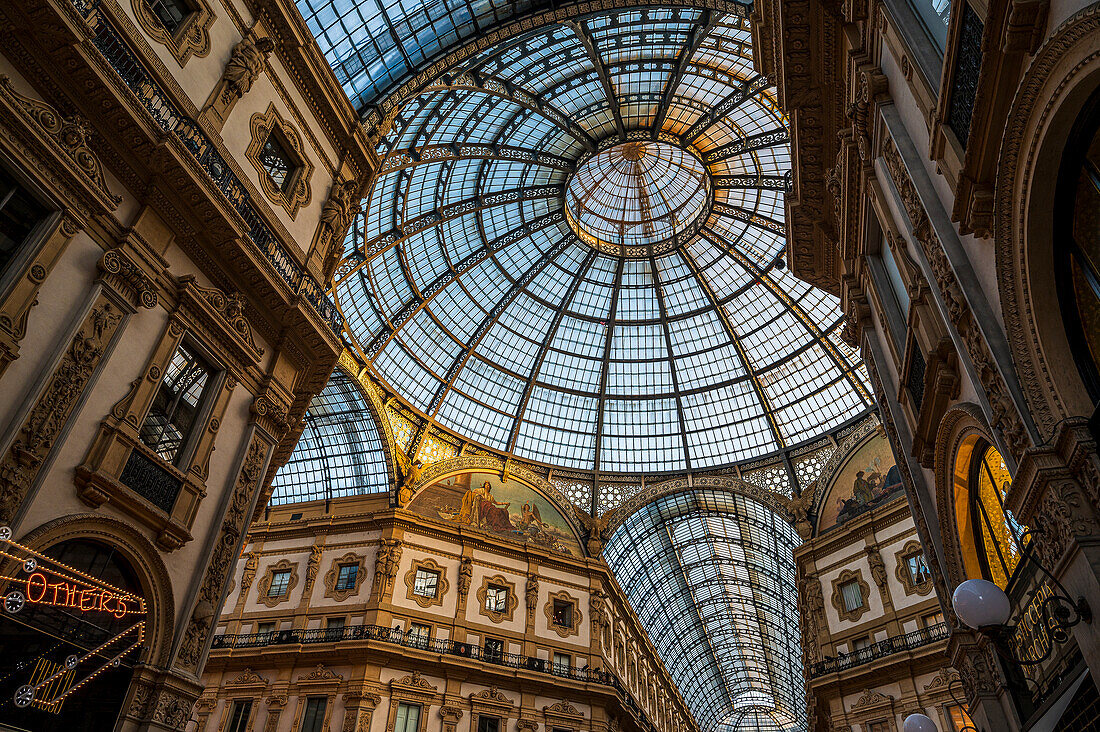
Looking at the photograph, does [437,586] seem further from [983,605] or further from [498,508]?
[983,605]

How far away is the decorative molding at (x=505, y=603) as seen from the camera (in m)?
33.5

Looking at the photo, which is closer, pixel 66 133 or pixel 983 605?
pixel 983 605

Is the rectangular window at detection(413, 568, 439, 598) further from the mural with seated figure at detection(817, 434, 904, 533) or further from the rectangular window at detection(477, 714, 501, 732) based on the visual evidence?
the mural with seated figure at detection(817, 434, 904, 533)

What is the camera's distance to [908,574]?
30703mm

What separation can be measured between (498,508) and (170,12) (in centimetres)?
2874

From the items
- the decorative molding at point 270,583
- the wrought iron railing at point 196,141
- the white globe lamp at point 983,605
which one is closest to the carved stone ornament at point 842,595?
the decorative molding at point 270,583

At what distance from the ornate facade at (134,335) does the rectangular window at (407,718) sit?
15.9 meters

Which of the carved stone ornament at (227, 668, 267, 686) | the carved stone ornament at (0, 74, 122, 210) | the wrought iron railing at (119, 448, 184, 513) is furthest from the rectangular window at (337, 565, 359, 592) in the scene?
the carved stone ornament at (0, 74, 122, 210)

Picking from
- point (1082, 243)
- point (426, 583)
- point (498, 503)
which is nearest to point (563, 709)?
point (426, 583)

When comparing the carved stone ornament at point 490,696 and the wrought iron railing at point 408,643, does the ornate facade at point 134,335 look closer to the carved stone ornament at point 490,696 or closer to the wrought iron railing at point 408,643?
the wrought iron railing at point 408,643

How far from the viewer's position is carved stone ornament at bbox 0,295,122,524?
10211 mm

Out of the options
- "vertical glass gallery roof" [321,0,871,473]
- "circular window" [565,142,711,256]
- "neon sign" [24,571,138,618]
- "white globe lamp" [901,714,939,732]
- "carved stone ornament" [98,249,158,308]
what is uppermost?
"circular window" [565,142,711,256]

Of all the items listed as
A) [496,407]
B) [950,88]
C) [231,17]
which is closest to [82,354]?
[231,17]

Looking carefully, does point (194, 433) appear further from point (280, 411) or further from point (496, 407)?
point (496, 407)
